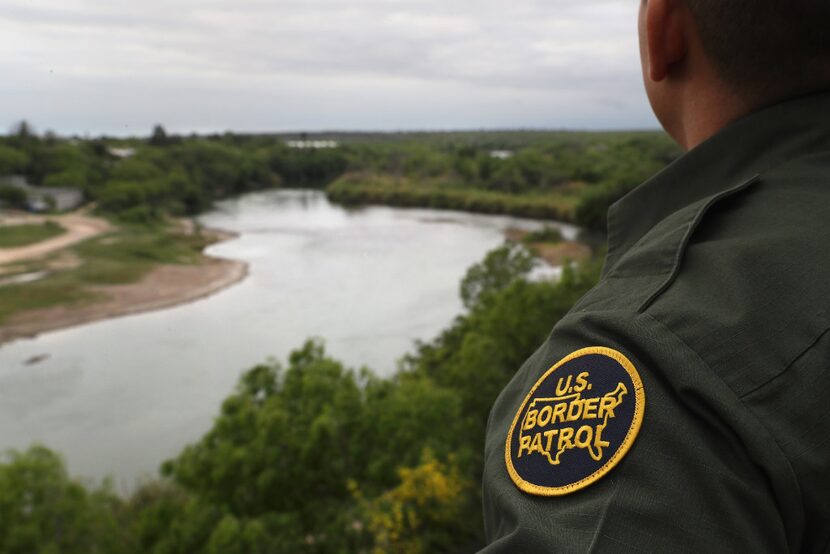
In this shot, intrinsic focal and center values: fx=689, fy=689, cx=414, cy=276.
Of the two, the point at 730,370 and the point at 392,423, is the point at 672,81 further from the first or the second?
the point at 392,423

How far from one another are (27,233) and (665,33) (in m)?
21.8

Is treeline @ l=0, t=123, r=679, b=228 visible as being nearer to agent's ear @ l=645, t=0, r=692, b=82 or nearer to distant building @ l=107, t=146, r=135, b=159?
distant building @ l=107, t=146, r=135, b=159

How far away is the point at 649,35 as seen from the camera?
1.85ft

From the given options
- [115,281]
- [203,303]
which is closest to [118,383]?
[203,303]

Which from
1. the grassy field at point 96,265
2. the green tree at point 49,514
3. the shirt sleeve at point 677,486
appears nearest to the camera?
the shirt sleeve at point 677,486

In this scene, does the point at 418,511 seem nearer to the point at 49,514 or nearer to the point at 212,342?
the point at 49,514

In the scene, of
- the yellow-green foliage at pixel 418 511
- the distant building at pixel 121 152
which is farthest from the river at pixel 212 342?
the distant building at pixel 121 152

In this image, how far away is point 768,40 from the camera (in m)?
0.52

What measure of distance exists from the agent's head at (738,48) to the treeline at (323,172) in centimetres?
1473

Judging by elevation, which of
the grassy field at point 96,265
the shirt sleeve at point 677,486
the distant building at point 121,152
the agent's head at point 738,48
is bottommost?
the grassy field at point 96,265

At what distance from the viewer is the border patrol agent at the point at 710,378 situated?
368 millimetres

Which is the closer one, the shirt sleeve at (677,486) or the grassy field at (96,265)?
the shirt sleeve at (677,486)

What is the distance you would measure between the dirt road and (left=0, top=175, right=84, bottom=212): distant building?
2.01 ft

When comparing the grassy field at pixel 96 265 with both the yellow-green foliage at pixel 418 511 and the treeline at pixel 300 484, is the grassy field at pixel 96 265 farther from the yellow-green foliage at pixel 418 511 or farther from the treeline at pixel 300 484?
the yellow-green foliage at pixel 418 511
